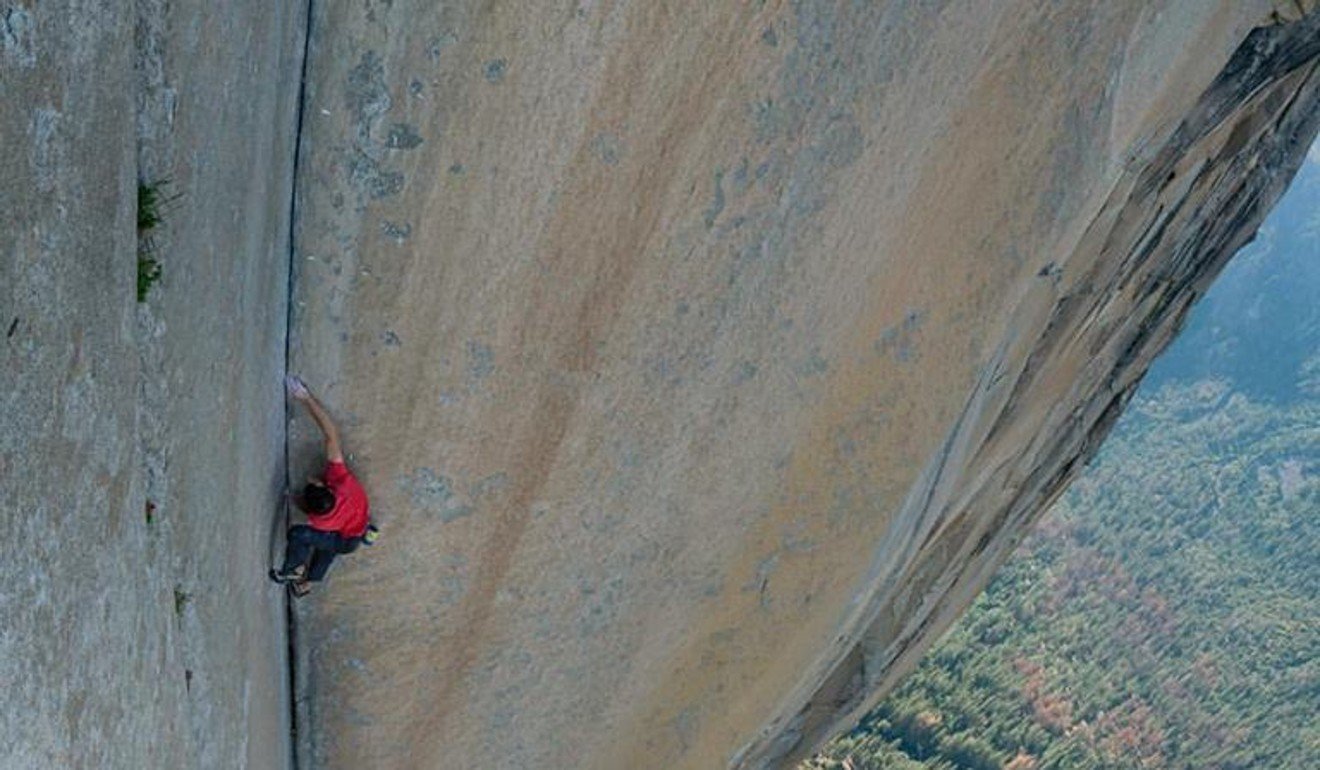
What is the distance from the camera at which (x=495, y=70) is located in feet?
16.7

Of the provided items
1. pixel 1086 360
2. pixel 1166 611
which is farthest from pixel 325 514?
pixel 1166 611

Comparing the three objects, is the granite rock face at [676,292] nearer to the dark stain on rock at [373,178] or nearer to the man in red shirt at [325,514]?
the dark stain on rock at [373,178]

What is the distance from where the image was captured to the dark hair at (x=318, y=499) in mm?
5668

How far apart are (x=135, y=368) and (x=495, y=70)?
2.15 metres

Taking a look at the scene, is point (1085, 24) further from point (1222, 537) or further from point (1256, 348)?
point (1256, 348)

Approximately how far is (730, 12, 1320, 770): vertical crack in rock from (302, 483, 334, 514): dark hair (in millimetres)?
3862

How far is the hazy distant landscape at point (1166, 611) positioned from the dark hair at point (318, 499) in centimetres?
3089

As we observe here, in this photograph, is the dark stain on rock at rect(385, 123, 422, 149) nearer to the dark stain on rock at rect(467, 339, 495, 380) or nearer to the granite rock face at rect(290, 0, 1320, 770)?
the granite rock face at rect(290, 0, 1320, 770)

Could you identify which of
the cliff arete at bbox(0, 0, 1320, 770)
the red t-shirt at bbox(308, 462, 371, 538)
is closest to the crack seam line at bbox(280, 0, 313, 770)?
the cliff arete at bbox(0, 0, 1320, 770)

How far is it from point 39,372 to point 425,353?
9.28 ft

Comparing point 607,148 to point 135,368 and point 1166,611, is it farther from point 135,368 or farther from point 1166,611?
point 1166,611

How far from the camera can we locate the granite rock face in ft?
17.2

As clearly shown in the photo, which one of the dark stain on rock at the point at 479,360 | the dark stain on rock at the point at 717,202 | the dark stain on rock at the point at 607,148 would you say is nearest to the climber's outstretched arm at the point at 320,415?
the dark stain on rock at the point at 479,360

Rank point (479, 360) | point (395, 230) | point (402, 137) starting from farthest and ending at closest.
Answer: point (479, 360), point (395, 230), point (402, 137)
